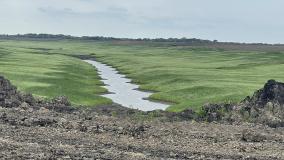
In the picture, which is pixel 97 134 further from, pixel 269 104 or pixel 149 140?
pixel 269 104

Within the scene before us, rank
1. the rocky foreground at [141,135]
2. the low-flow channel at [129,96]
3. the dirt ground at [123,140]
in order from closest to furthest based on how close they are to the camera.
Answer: the dirt ground at [123,140] < the rocky foreground at [141,135] < the low-flow channel at [129,96]

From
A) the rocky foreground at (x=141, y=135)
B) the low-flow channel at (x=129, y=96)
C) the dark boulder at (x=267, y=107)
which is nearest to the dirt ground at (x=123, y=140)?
the rocky foreground at (x=141, y=135)

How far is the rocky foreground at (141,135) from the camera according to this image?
27.3 metres

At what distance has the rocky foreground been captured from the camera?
27297 millimetres

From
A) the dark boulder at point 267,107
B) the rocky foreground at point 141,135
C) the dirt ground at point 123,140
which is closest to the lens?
the dirt ground at point 123,140

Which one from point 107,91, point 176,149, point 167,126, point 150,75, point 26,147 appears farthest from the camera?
point 150,75

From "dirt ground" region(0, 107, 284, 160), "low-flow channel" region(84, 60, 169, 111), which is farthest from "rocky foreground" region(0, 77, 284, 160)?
"low-flow channel" region(84, 60, 169, 111)

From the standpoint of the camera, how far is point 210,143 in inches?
1257

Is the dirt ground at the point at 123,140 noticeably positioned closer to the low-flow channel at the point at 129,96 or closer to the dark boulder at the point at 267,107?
the dark boulder at the point at 267,107

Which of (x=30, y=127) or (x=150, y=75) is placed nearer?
(x=30, y=127)

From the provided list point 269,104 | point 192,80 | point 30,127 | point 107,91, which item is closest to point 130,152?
point 30,127

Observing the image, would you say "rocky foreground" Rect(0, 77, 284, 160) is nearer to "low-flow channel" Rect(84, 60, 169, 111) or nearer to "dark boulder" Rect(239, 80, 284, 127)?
"dark boulder" Rect(239, 80, 284, 127)

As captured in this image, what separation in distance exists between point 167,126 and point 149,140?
6.54 meters

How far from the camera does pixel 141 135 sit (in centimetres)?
3350
